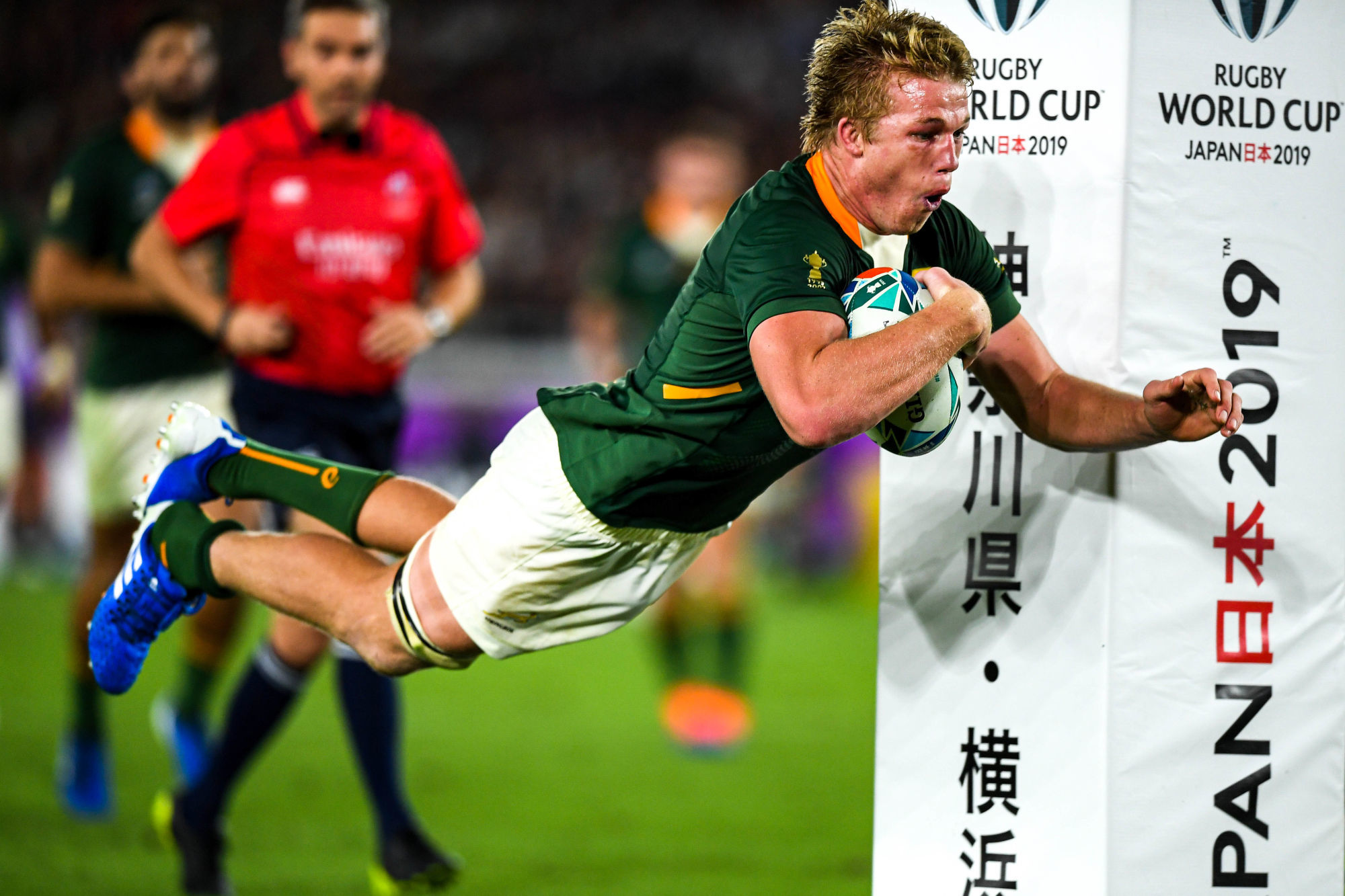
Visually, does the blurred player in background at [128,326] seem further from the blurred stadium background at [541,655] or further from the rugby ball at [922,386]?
the rugby ball at [922,386]

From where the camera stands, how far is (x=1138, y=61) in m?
3.00

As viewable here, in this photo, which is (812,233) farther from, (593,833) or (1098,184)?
(593,833)

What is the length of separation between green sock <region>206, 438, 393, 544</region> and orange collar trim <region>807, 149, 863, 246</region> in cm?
138

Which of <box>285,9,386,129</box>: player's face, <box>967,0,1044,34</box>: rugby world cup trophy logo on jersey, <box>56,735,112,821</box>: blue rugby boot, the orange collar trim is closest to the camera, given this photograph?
the orange collar trim

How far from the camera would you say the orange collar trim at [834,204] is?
269 cm

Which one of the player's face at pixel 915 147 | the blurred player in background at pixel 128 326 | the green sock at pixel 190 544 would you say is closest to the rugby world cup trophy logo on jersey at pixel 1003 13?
the player's face at pixel 915 147

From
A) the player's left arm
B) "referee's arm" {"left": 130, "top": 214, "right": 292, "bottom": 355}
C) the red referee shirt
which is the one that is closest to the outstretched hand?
the player's left arm

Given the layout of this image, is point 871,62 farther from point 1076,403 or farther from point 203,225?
point 203,225

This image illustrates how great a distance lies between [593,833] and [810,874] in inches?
32.2

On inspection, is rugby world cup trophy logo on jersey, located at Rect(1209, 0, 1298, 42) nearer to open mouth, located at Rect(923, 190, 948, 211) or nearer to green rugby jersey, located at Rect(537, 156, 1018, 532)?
green rugby jersey, located at Rect(537, 156, 1018, 532)

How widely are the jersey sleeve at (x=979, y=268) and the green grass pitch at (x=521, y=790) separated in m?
1.93

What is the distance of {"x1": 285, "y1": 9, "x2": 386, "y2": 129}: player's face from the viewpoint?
165 inches

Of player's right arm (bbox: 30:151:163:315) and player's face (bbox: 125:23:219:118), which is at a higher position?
player's face (bbox: 125:23:219:118)

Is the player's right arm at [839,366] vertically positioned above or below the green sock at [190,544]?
above
